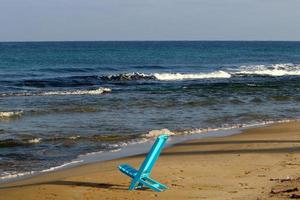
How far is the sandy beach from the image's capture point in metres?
8.39

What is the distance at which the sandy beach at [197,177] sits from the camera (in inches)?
330

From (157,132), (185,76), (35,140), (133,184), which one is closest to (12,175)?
(133,184)

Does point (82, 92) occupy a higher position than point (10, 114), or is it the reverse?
point (10, 114)

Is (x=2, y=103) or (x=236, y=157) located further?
(x=2, y=103)

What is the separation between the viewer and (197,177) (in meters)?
9.55

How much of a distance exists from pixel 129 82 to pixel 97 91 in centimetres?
659

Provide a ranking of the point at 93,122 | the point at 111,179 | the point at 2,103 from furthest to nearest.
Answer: the point at 2,103 → the point at 93,122 → the point at 111,179

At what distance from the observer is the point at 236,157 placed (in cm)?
1153

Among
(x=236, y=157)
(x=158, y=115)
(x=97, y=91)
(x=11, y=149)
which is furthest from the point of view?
(x=97, y=91)

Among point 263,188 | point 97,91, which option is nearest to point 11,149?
point 263,188

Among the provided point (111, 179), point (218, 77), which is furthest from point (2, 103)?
point (218, 77)

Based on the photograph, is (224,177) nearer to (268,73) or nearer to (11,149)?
(11,149)

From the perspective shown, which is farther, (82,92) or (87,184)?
(82,92)

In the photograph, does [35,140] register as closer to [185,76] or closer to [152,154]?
[152,154]
